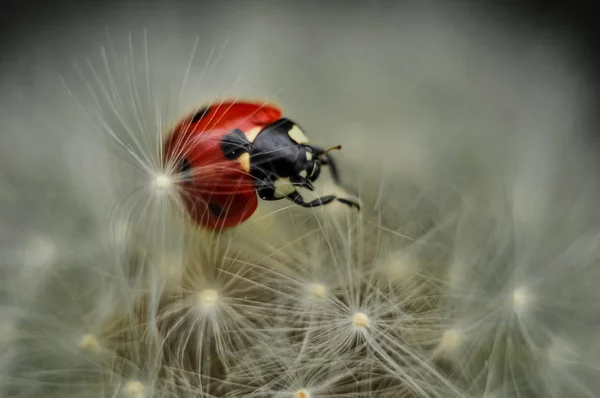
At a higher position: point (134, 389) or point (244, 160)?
point (244, 160)

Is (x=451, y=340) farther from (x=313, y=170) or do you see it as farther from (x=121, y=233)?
(x=121, y=233)

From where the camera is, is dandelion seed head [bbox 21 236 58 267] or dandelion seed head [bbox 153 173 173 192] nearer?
dandelion seed head [bbox 153 173 173 192]

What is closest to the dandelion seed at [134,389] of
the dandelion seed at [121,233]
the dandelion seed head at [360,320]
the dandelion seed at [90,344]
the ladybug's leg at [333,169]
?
the dandelion seed at [90,344]

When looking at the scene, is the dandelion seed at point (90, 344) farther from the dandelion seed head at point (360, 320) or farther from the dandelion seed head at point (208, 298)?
the dandelion seed head at point (360, 320)

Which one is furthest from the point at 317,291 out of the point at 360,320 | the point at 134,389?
the point at 134,389

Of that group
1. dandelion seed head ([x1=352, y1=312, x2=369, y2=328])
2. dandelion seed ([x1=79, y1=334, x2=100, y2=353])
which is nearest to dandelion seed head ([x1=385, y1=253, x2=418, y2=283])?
dandelion seed head ([x1=352, y1=312, x2=369, y2=328])

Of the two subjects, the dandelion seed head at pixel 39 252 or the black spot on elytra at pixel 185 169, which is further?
the dandelion seed head at pixel 39 252

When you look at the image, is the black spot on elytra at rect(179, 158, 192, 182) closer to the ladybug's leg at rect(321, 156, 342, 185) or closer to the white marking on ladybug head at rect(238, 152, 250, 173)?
the white marking on ladybug head at rect(238, 152, 250, 173)
